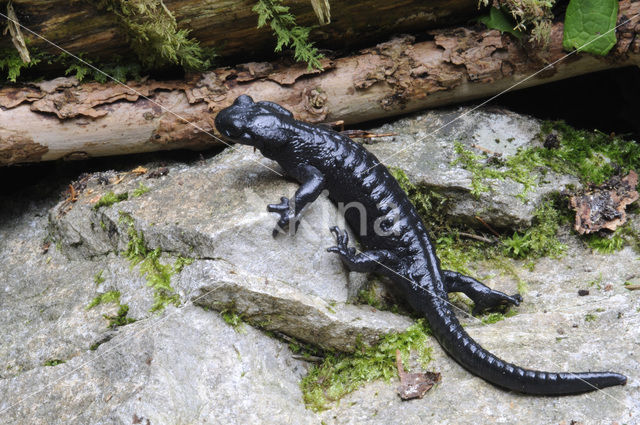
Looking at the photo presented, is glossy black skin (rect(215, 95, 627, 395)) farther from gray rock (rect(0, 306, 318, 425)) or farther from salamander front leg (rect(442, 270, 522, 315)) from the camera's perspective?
gray rock (rect(0, 306, 318, 425))

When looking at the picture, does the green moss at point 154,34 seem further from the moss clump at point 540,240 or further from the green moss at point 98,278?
the moss clump at point 540,240

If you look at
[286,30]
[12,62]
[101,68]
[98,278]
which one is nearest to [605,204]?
[286,30]

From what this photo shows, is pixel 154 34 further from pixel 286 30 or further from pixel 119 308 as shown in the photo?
pixel 119 308

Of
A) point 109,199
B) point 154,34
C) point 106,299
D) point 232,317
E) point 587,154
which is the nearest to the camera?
point 232,317

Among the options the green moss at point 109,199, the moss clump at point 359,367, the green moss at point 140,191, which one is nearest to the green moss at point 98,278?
the green moss at point 109,199

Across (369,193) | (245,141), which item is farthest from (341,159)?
(245,141)

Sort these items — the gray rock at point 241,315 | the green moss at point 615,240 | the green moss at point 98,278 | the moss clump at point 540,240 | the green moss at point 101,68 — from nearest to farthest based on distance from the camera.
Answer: the gray rock at point 241,315 < the green moss at point 98,278 < the green moss at point 615,240 < the moss clump at point 540,240 < the green moss at point 101,68

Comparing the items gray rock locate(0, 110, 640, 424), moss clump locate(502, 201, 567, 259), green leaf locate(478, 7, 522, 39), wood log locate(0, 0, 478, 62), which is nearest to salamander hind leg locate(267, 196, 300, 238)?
gray rock locate(0, 110, 640, 424)
